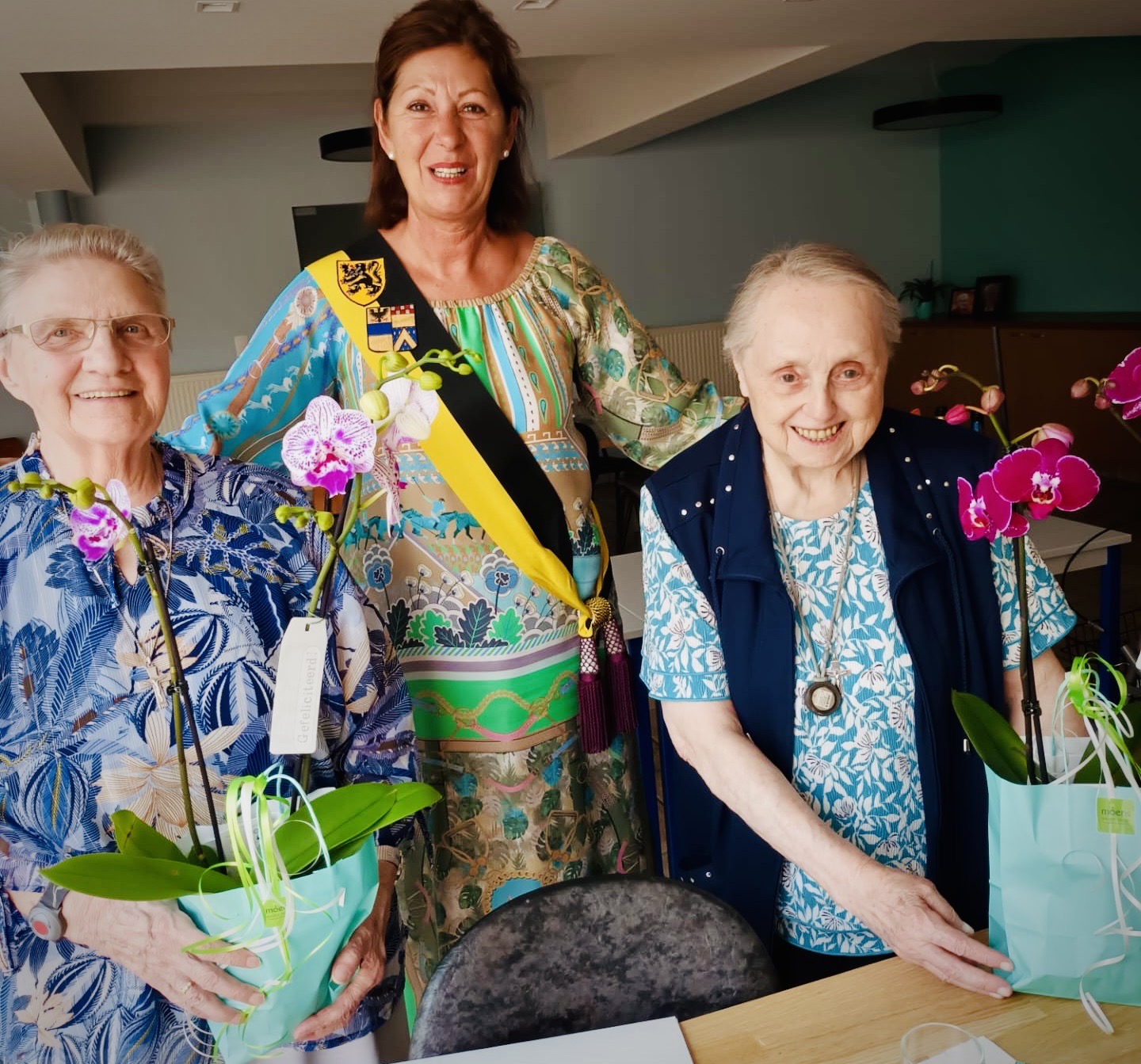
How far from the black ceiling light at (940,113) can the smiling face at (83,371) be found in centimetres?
728

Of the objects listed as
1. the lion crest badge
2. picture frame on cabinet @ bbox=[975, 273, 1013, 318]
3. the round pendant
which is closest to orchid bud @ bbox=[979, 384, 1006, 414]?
the round pendant

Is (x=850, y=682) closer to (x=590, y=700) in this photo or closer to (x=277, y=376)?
(x=590, y=700)

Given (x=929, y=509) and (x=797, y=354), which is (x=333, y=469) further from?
(x=929, y=509)

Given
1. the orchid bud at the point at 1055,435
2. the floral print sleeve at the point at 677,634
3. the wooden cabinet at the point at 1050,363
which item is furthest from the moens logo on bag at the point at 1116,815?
the wooden cabinet at the point at 1050,363

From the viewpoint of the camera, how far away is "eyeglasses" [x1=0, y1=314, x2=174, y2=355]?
1.24m

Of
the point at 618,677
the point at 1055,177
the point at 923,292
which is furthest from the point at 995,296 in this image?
the point at 618,677

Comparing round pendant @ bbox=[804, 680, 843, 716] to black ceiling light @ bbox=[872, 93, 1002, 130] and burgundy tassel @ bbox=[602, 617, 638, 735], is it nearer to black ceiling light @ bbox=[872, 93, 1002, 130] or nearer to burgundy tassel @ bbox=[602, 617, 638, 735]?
burgundy tassel @ bbox=[602, 617, 638, 735]

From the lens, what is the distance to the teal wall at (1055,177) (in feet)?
25.9

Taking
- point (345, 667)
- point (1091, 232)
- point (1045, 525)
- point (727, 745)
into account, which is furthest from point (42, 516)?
point (1091, 232)

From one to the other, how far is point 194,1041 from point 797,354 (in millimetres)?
1154

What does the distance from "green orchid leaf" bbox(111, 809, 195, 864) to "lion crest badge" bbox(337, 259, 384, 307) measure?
0.97 metres

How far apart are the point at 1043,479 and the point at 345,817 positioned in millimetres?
746

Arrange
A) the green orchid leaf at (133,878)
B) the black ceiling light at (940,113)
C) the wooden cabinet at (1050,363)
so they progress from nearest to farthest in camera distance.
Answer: the green orchid leaf at (133,878) → the wooden cabinet at (1050,363) → the black ceiling light at (940,113)

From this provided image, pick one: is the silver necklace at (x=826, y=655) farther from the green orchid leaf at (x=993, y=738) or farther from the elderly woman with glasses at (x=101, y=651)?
the elderly woman with glasses at (x=101, y=651)
